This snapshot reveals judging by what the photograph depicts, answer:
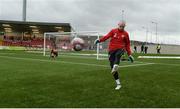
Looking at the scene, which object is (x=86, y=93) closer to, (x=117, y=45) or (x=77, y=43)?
(x=117, y=45)

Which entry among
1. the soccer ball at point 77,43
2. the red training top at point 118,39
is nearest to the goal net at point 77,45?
the soccer ball at point 77,43

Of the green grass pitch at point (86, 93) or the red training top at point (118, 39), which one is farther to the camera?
the red training top at point (118, 39)

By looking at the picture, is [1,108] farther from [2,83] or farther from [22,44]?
[22,44]

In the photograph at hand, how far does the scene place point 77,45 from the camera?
42938mm

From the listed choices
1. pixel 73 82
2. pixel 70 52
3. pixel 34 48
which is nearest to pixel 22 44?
pixel 34 48

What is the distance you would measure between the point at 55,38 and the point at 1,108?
A: 38.5 meters

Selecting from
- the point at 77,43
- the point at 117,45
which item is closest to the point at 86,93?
the point at 117,45

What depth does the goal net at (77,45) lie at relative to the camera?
42.6m

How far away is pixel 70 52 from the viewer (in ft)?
146

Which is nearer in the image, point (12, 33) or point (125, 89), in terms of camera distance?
point (125, 89)

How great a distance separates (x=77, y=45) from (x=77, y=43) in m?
0.65

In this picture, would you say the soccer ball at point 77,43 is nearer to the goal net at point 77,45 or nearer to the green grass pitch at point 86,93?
the goal net at point 77,45

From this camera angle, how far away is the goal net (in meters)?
42.6

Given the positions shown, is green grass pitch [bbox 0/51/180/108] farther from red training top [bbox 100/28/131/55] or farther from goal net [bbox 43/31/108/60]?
goal net [bbox 43/31/108/60]
